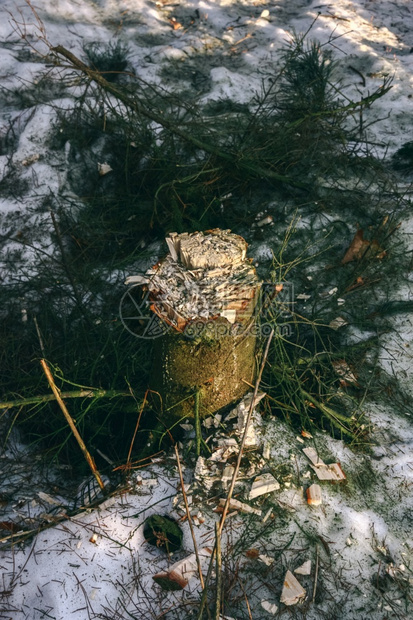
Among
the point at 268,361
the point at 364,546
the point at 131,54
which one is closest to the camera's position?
the point at 364,546

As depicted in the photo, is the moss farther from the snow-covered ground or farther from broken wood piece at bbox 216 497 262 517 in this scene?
broken wood piece at bbox 216 497 262 517

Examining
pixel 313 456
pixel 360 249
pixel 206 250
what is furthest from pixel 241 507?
pixel 360 249

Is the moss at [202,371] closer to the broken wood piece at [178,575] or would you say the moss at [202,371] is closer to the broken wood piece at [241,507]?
the broken wood piece at [241,507]

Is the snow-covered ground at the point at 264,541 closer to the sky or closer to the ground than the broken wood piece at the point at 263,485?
closer to the ground

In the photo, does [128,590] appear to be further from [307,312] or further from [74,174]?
[74,174]

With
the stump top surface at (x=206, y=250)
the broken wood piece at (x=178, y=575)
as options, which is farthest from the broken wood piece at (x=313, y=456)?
the stump top surface at (x=206, y=250)

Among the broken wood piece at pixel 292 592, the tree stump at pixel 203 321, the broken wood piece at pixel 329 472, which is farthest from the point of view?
the broken wood piece at pixel 329 472

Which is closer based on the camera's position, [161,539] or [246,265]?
[161,539]

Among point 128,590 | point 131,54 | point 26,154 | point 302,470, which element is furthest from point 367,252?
point 131,54
